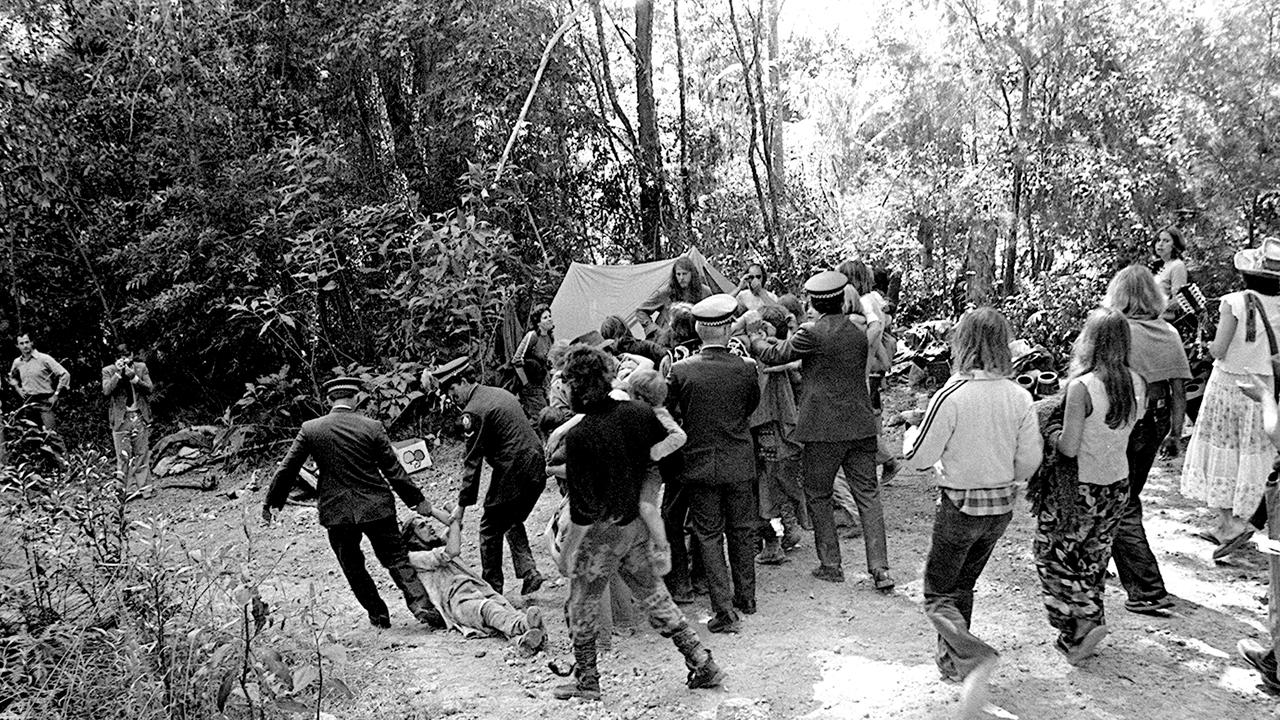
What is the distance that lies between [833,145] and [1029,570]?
549 inches

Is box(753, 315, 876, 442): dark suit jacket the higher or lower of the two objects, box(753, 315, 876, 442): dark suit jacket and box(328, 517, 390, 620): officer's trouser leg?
the higher

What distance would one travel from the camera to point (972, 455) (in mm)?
3951

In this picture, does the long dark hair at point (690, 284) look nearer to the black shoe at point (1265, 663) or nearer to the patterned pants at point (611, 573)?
the patterned pants at point (611, 573)

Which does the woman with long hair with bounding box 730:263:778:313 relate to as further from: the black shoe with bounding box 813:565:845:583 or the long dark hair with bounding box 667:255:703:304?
the black shoe with bounding box 813:565:845:583

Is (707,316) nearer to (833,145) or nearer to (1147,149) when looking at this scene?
(1147,149)

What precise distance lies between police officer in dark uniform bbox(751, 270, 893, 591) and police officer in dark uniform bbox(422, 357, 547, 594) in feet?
5.32

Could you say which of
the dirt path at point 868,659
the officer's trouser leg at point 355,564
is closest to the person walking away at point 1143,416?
the dirt path at point 868,659

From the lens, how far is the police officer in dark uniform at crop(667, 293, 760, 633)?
498 centimetres

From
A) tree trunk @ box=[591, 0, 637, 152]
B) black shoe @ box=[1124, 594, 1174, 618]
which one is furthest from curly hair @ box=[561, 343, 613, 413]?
tree trunk @ box=[591, 0, 637, 152]

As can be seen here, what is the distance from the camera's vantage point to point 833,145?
18469 millimetres

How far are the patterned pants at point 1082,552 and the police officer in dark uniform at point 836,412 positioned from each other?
4.11 feet

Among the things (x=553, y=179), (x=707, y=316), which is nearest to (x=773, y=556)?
(x=707, y=316)

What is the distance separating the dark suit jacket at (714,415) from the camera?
16.3 ft

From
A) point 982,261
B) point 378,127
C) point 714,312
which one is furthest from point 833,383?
point 378,127
